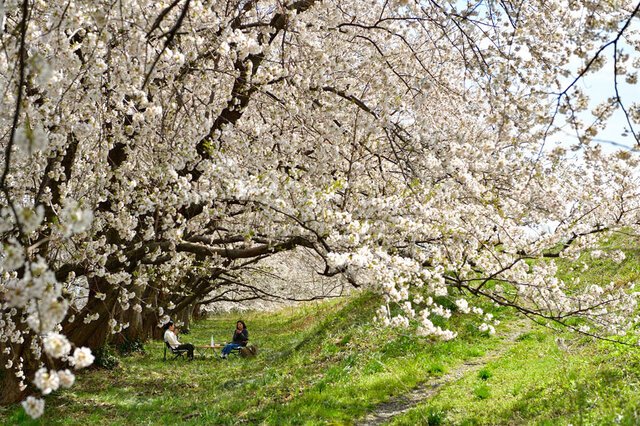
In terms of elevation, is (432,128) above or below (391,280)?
above

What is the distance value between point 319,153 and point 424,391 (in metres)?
3.77

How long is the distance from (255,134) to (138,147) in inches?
67.1

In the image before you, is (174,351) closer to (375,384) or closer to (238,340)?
(238,340)

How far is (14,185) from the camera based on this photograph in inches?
277

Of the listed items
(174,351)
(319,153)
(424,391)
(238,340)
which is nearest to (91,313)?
(319,153)

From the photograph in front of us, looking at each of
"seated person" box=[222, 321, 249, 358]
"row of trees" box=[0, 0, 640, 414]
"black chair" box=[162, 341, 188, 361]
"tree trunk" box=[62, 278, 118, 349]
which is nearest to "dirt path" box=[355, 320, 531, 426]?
"row of trees" box=[0, 0, 640, 414]

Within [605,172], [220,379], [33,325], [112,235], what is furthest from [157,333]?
[33,325]

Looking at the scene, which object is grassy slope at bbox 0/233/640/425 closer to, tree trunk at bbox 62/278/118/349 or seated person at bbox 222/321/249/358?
tree trunk at bbox 62/278/118/349

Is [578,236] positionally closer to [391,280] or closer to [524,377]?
[524,377]

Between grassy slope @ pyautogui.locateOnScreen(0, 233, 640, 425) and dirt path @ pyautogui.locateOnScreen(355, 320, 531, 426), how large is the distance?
112 millimetres

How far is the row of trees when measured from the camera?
5.46 m

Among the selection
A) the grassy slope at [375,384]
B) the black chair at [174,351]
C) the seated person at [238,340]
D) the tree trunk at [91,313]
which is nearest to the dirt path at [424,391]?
the grassy slope at [375,384]

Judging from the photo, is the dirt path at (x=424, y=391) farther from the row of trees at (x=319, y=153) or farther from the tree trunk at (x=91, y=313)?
the tree trunk at (x=91, y=313)

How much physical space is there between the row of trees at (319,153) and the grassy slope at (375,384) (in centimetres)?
85
